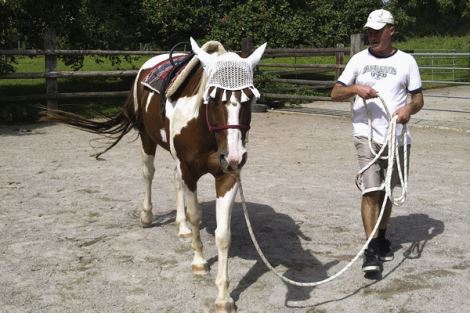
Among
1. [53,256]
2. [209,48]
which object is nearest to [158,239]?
[53,256]

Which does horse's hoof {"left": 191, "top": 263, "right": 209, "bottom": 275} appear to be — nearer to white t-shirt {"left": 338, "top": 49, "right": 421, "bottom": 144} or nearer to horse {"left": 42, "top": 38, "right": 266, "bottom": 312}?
horse {"left": 42, "top": 38, "right": 266, "bottom": 312}

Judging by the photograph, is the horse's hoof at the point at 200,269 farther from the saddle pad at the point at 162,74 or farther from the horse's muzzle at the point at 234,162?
the saddle pad at the point at 162,74

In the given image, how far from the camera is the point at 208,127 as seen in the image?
334 centimetres

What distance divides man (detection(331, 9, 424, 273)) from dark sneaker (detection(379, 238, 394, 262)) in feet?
0.37

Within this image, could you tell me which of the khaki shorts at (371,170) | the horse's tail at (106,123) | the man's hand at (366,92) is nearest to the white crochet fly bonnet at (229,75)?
the man's hand at (366,92)

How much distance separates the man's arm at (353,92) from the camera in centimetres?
368

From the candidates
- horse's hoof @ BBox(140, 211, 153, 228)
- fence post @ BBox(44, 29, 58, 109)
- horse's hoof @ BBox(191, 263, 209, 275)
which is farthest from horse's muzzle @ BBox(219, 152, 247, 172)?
fence post @ BBox(44, 29, 58, 109)

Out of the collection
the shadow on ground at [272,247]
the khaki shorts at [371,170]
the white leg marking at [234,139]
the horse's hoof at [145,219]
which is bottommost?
the shadow on ground at [272,247]

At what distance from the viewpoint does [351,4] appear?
17.7m

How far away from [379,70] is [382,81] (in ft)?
0.26

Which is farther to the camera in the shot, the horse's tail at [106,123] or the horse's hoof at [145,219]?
the horse's tail at [106,123]

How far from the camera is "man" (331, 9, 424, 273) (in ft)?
12.4

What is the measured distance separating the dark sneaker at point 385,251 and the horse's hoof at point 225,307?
1378 mm

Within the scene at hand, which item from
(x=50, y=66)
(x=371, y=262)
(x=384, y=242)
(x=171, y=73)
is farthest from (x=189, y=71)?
(x=50, y=66)
